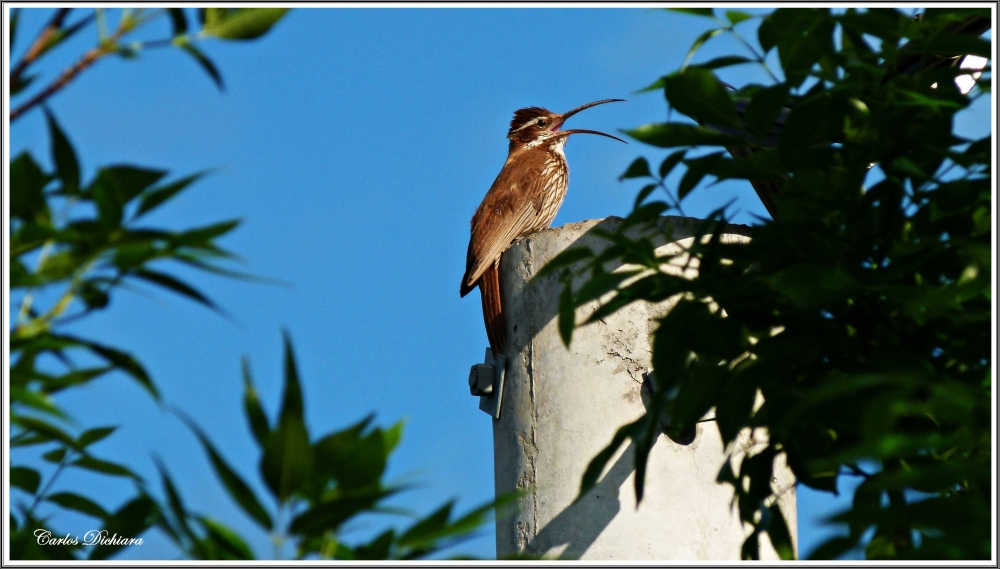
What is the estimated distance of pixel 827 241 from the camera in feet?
7.64

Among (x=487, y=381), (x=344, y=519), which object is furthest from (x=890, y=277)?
(x=487, y=381)

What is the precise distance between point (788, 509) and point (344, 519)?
11.2 ft

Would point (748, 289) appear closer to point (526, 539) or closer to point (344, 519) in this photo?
point (344, 519)

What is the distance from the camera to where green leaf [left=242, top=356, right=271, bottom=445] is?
1339 millimetres

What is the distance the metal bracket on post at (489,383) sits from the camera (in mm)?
A: 4855

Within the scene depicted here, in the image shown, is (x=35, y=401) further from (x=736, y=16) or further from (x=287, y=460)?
(x=736, y=16)

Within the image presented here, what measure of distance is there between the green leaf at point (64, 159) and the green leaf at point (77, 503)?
74 cm

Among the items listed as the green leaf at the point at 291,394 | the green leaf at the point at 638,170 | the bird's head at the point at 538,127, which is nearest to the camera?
the green leaf at the point at 291,394

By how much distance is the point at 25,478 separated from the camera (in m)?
1.92

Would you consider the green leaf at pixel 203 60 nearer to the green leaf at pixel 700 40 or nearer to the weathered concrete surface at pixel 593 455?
the green leaf at pixel 700 40

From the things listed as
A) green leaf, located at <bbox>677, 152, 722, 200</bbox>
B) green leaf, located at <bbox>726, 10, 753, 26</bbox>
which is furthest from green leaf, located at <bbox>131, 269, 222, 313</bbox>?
green leaf, located at <bbox>726, 10, 753, 26</bbox>

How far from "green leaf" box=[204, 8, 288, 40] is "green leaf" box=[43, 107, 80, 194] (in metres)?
0.31

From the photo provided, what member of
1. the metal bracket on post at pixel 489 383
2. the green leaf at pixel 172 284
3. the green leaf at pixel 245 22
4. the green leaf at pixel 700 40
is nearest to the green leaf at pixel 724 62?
the green leaf at pixel 700 40

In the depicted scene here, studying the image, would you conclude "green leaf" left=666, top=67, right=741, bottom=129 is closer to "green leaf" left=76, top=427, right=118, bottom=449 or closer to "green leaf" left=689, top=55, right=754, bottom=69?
"green leaf" left=689, top=55, right=754, bottom=69
